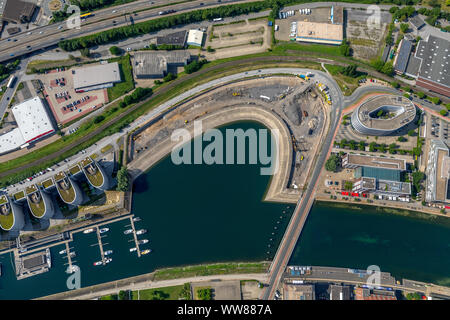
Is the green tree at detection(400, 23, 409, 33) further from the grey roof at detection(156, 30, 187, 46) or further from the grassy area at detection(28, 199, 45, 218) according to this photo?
the grassy area at detection(28, 199, 45, 218)

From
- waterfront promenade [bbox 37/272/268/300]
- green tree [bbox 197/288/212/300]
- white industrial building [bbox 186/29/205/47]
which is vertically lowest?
green tree [bbox 197/288/212/300]

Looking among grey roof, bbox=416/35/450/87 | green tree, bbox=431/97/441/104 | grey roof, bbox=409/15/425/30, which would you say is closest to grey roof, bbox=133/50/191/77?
grey roof, bbox=416/35/450/87

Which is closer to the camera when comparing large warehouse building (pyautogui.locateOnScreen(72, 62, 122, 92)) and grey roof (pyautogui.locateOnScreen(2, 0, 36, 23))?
large warehouse building (pyautogui.locateOnScreen(72, 62, 122, 92))

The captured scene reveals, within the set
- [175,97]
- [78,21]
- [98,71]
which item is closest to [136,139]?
[175,97]

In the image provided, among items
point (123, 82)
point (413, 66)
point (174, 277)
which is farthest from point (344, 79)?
point (174, 277)

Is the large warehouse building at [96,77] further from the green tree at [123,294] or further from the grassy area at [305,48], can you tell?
the green tree at [123,294]

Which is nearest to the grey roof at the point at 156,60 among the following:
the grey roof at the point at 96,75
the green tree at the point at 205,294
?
the grey roof at the point at 96,75
